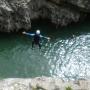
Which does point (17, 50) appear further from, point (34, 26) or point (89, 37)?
point (89, 37)

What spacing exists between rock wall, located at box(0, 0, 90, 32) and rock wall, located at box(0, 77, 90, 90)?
12171 millimetres

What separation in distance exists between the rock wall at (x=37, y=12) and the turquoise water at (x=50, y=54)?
1141 mm

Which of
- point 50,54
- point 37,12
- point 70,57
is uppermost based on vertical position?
point 37,12

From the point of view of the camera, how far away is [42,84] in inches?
890

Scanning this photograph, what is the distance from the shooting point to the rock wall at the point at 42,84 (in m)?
22.3

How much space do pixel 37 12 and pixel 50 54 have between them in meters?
7.55

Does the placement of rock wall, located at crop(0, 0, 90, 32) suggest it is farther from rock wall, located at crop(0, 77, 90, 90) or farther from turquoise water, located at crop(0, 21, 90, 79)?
rock wall, located at crop(0, 77, 90, 90)

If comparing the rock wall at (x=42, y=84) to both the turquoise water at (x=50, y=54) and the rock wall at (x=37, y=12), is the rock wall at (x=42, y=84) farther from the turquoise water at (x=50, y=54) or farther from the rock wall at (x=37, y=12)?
the rock wall at (x=37, y=12)

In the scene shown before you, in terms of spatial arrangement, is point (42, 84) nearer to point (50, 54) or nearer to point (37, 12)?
point (50, 54)

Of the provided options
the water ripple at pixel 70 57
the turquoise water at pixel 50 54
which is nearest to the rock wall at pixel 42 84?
the turquoise water at pixel 50 54

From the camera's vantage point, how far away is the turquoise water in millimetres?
29375

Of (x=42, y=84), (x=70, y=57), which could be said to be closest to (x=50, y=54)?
(x=70, y=57)

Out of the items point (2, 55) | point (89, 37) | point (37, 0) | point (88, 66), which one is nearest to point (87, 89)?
point (88, 66)

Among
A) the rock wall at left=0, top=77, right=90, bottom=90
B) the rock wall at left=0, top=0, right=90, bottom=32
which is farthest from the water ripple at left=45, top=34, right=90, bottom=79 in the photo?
the rock wall at left=0, top=77, right=90, bottom=90
